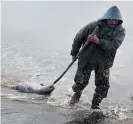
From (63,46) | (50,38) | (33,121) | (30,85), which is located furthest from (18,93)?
(50,38)

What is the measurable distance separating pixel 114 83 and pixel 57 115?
3.71 meters

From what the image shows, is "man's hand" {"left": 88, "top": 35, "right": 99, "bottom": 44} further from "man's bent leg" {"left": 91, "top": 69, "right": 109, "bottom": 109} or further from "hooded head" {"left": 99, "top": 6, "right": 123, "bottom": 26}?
"man's bent leg" {"left": 91, "top": 69, "right": 109, "bottom": 109}

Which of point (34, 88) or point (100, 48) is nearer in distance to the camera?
point (100, 48)

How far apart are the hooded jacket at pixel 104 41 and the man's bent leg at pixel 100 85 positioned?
175 millimetres

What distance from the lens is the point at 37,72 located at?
444 inches

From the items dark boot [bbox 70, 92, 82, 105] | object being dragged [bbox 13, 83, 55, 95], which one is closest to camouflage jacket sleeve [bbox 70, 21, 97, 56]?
dark boot [bbox 70, 92, 82, 105]

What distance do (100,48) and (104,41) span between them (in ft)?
0.93

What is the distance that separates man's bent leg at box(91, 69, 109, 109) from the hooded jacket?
0.17m

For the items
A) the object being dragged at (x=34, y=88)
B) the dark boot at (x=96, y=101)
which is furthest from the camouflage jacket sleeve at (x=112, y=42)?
the object being dragged at (x=34, y=88)

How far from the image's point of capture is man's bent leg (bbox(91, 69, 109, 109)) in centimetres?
700

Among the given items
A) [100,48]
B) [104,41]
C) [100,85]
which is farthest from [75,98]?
[104,41]

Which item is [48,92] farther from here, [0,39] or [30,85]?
[0,39]

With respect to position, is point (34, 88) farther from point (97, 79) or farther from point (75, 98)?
point (97, 79)

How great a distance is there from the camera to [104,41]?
21.6ft
